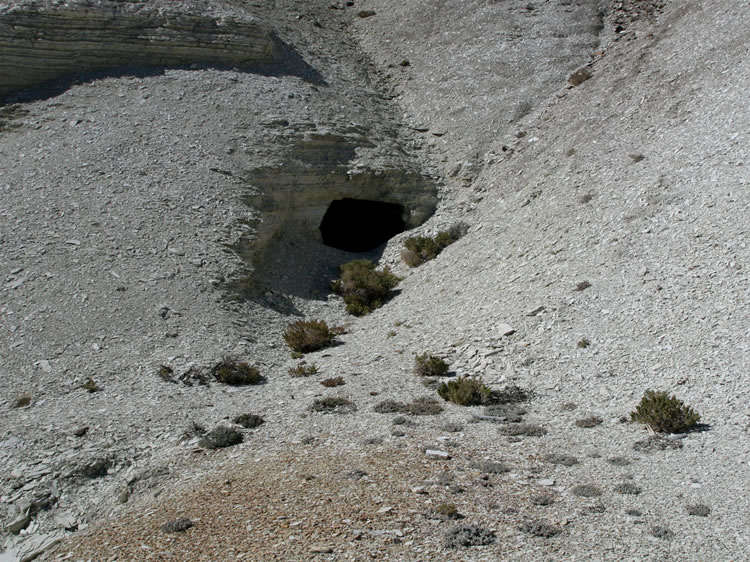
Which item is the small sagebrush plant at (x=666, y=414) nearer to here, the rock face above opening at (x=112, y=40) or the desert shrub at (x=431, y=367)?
the desert shrub at (x=431, y=367)

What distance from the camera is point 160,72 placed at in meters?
26.5

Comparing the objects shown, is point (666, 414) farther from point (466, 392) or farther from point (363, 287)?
point (363, 287)

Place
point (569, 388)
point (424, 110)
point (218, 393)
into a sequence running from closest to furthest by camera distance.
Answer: point (569, 388), point (218, 393), point (424, 110)

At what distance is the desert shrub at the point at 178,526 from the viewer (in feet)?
32.4

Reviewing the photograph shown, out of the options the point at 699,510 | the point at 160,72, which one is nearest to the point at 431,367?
the point at 699,510

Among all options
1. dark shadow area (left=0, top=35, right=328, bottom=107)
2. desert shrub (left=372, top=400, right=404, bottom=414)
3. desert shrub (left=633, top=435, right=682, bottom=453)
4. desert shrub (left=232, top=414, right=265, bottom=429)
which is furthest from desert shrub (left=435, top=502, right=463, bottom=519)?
dark shadow area (left=0, top=35, right=328, bottom=107)

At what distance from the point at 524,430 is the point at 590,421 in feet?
3.83

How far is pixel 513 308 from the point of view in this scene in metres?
17.2

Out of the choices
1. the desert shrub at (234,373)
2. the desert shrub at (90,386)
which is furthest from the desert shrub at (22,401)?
the desert shrub at (234,373)

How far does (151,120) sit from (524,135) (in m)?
12.2

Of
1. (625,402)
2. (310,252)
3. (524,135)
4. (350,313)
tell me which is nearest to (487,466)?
(625,402)

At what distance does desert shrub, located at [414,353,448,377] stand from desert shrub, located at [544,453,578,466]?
461 centimetres

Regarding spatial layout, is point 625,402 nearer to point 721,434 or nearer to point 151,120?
point 721,434

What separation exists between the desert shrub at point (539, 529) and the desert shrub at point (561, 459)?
6.74ft
